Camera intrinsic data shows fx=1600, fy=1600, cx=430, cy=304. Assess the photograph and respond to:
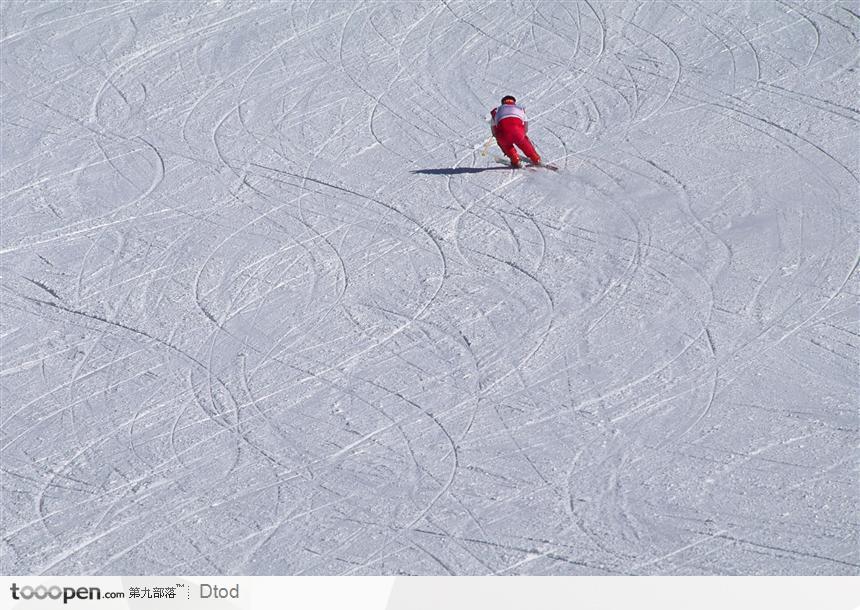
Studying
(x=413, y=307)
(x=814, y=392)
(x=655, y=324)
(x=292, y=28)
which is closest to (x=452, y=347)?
(x=413, y=307)

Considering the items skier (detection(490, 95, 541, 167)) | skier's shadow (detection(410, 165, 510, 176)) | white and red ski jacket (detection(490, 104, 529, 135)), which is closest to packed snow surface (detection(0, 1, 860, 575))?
skier's shadow (detection(410, 165, 510, 176))

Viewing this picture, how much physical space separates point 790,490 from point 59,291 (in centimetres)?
582

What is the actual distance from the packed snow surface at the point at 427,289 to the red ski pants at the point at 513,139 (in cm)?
17

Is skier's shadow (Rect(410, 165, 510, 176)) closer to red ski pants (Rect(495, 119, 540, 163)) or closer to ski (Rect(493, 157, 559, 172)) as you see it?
ski (Rect(493, 157, 559, 172))

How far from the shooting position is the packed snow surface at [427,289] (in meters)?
10.2

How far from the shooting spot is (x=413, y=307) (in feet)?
39.2

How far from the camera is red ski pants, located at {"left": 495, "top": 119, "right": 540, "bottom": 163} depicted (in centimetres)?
1330

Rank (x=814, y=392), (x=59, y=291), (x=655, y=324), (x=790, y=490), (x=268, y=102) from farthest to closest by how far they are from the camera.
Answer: (x=268, y=102) < (x=59, y=291) < (x=655, y=324) < (x=814, y=392) < (x=790, y=490)

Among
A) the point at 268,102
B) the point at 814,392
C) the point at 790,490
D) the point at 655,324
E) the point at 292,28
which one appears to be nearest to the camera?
the point at 790,490

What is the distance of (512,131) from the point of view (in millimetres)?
13297

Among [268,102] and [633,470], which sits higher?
[268,102]

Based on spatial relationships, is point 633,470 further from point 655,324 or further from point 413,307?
point 413,307
